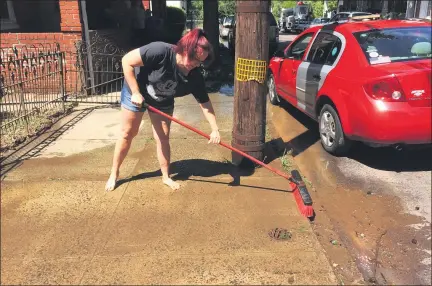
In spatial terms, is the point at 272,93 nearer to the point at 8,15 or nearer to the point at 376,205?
the point at 376,205

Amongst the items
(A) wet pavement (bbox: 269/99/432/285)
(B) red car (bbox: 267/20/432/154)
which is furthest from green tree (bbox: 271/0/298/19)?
(A) wet pavement (bbox: 269/99/432/285)

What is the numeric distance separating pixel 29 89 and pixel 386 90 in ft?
18.3

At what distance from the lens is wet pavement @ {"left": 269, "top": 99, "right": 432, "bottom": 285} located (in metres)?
3.10

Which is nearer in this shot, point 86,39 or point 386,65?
point 386,65

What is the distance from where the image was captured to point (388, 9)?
93.1 ft

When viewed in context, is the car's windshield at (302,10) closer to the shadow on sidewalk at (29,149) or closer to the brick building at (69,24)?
the brick building at (69,24)

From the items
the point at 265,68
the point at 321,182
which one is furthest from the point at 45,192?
the point at 321,182

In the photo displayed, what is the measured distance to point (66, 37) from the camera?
775 cm

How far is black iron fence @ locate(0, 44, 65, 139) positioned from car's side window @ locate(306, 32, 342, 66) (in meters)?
3.95

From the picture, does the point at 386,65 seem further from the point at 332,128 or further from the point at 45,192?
the point at 45,192

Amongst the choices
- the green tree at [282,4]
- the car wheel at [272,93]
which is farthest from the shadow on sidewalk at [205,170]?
the green tree at [282,4]

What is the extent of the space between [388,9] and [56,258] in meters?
30.2

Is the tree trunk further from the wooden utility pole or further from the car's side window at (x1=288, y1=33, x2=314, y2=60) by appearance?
the wooden utility pole

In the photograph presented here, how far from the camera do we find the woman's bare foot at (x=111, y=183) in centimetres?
403
